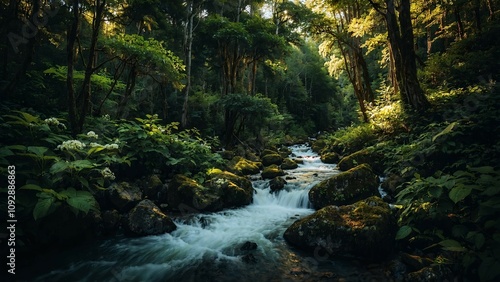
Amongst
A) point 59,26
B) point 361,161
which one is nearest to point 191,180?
point 361,161

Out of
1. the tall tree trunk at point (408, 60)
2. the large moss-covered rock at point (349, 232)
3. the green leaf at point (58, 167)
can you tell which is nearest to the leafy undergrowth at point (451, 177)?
the large moss-covered rock at point (349, 232)

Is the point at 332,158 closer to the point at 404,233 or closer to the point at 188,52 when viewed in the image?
the point at 404,233

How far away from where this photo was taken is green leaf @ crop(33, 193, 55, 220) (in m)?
4.04

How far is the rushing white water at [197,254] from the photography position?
5070 millimetres

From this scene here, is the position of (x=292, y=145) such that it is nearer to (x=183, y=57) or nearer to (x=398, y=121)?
(x=183, y=57)

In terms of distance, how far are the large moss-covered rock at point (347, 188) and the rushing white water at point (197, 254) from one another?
2.62 ft

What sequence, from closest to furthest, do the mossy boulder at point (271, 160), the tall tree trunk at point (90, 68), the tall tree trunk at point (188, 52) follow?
the tall tree trunk at point (90, 68) → the mossy boulder at point (271, 160) → the tall tree trunk at point (188, 52)

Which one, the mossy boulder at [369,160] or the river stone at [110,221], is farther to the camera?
the mossy boulder at [369,160]

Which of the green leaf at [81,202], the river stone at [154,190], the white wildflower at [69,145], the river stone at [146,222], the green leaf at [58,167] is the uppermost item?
the white wildflower at [69,145]

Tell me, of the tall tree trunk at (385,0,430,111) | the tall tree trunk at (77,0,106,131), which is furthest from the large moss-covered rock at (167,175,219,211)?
the tall tree trunk at (385,0,430,111)

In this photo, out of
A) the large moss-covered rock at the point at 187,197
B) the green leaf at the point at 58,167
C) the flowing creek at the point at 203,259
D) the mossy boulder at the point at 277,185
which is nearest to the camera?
the green leaf at the point at 58,167

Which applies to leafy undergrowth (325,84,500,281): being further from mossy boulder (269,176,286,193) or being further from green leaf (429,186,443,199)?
mossy boulder (269,176,286,193)

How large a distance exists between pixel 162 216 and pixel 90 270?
2.06 meters

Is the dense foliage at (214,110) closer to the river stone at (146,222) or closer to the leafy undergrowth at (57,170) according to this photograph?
the leafy undergrowth at (57,170)
